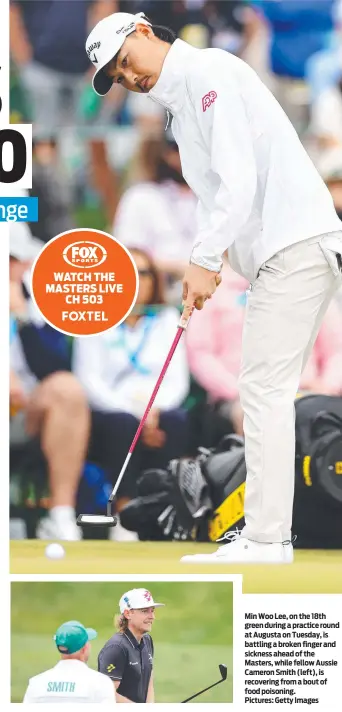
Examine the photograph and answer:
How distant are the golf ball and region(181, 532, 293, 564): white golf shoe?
381 mm

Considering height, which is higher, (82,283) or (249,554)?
(82,283)


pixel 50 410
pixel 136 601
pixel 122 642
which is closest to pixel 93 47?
pixel 50 410

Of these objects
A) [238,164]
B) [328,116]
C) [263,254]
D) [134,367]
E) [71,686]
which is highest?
[328,116]

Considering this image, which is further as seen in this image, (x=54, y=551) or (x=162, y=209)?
(x=162, y=209)

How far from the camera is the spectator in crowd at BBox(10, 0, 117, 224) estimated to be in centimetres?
417

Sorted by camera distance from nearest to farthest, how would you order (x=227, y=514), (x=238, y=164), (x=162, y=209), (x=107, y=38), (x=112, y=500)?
(x=238, y=164) → (x=107, y=38) → (x=112, y=500) → (x=227, y=514) → (x=162, y=209)

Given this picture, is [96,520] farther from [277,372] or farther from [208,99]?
[208,99]

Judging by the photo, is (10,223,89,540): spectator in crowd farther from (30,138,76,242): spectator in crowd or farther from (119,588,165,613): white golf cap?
(119,588,165,613): white golf cap

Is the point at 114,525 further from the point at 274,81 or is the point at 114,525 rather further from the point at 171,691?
the point at 274,81

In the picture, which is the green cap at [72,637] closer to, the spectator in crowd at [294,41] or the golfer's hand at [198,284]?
the golfer's hand at [198,284]

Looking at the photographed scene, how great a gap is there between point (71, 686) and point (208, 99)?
63.5 inches

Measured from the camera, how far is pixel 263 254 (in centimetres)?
389

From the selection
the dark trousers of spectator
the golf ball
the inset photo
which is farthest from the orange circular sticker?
the inset photo

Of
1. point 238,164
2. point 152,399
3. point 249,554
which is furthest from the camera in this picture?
point 152,399
